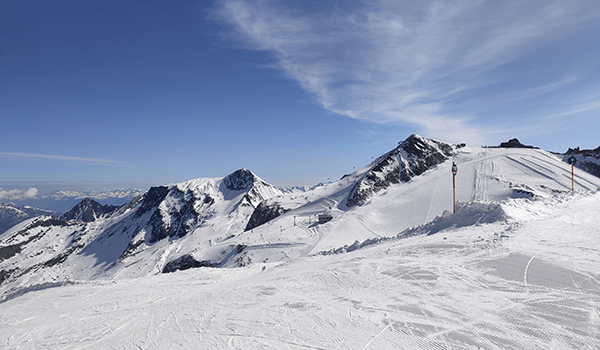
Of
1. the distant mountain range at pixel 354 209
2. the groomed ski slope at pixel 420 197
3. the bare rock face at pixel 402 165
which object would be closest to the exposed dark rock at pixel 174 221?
the distant mountain range at pixel 354 209

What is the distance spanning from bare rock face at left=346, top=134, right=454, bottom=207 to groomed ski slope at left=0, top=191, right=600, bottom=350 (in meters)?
36.7

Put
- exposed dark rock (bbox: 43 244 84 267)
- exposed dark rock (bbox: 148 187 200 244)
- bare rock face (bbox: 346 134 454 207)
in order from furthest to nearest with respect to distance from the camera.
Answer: exposed dark rock (bbox: 43 244 84 267)
exposed dark rock (bbox: 148 187 200 244)
bare rock face (bbox: 346 134 454 207)

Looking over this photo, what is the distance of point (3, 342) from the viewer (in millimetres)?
7328

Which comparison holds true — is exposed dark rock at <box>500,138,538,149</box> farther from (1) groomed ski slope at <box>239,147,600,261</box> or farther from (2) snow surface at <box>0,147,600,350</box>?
(2) snow surface at <box>0,147,600,350</box>

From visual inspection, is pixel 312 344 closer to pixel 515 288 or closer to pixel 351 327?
pixel 351 327

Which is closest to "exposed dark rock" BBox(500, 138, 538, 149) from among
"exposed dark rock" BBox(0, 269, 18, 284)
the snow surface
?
the snow surface

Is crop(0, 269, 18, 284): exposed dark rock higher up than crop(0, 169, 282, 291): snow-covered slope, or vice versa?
crop(0, 169, 282, 291): snow-covered slope

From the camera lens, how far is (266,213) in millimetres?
56562

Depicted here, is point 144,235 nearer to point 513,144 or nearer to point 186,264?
point 186,264

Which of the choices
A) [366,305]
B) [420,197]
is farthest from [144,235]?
[366,305]

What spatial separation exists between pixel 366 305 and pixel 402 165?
2015 inches

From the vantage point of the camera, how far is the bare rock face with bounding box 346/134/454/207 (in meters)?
49.7

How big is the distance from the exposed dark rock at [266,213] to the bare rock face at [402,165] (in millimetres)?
14313

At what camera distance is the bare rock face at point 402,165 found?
4966cm
